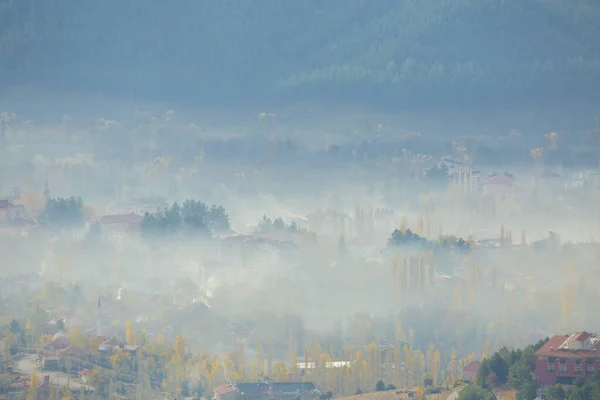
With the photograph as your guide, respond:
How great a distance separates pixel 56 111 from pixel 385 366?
179 feet

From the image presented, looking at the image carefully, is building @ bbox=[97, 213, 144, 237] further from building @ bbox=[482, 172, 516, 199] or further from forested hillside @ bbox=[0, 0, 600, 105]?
forested hillside @ bbox=[0, 0, 600, 105]

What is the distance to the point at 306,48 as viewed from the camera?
9850 centimetres

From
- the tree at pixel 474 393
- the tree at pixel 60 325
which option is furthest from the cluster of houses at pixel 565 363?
the tree at pixel 60 325

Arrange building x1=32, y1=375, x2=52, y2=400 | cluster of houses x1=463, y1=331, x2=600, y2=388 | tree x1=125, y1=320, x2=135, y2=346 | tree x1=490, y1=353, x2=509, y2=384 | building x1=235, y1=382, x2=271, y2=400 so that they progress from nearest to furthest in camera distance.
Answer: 1. cluster of houses x1=463, y1=331, x2=600, y2=388
2. tree x1=490, y1=353, x2=509, y2=384
3. building x1=32, y1=375, x2=52, y2=400
4. building x1=235, y1=382, x2=271, y2=400
5. tree x1=125, y1=320, x2=135, y2=346

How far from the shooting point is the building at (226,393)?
37062mm

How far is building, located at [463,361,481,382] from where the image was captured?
35.7 m

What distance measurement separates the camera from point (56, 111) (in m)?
91.3

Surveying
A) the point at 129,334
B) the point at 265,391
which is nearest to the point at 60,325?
the point at 129,334

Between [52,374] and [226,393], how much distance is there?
4.03 metres

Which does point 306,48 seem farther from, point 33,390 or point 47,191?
point 33,390

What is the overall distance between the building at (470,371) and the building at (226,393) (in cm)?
468

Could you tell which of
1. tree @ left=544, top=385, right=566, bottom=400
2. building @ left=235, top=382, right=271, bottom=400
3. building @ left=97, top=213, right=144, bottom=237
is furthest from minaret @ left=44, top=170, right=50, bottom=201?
tree @ left=544, top=385, right=566, bottom=400

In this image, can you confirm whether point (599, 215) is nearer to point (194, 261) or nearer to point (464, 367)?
point (194, 261)

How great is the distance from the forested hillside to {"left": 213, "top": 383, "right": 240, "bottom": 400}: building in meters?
52.4
